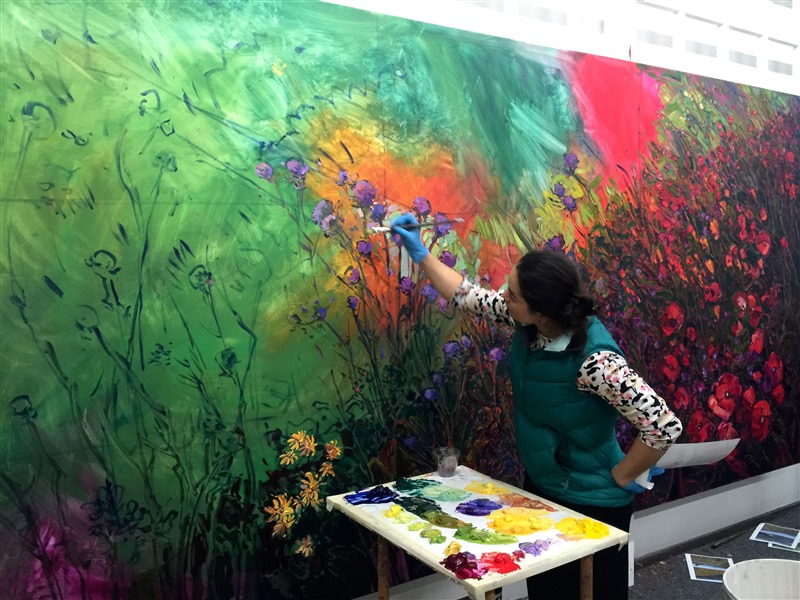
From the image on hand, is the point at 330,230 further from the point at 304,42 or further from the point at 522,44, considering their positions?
the point at 522,44

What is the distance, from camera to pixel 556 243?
2678 mm

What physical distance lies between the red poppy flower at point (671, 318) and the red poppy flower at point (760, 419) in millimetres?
723

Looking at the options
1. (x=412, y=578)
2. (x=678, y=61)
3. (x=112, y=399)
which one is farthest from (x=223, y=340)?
(x=678, y=61)

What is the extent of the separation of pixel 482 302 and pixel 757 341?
6.10 ft

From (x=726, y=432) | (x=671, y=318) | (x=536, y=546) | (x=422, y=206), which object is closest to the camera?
(x=536, y=546)

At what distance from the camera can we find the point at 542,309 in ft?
6.28

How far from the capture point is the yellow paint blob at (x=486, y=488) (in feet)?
6.78

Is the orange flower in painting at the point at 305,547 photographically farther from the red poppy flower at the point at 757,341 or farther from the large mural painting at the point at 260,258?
the red poppy flower at the point at 757,341

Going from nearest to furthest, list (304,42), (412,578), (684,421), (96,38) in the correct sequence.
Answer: (96,38), (304,42), (412,578), (684,421)

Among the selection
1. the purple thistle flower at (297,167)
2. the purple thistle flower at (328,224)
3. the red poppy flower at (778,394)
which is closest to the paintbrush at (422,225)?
the purple thistle flower at (328,224)

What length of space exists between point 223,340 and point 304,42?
2.95 feet

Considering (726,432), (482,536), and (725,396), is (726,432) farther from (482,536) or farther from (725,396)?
(482,536)

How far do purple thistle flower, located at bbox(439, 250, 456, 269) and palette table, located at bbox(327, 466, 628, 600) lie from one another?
754mm

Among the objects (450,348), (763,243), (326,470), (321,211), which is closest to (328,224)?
(321,211)
